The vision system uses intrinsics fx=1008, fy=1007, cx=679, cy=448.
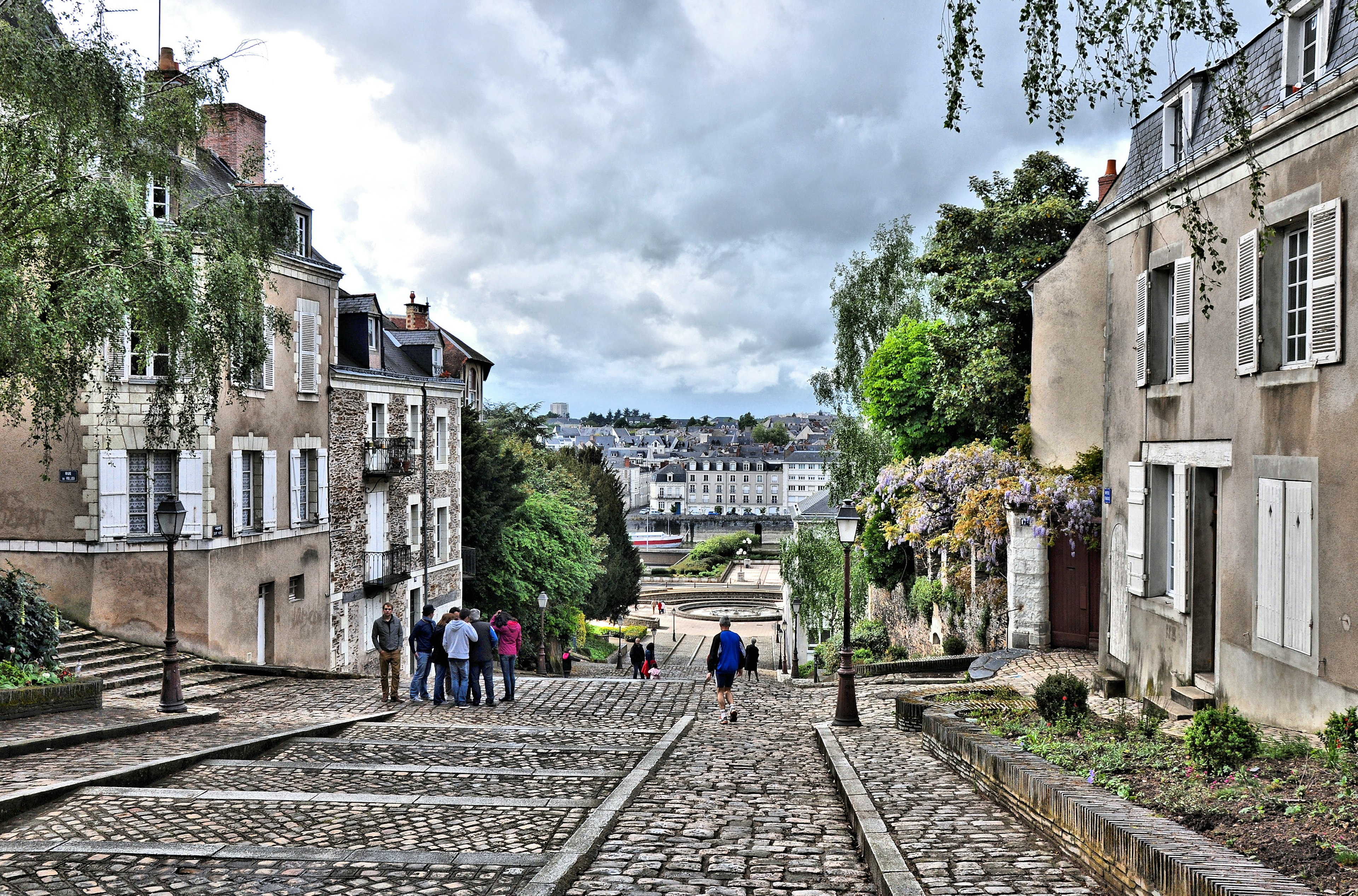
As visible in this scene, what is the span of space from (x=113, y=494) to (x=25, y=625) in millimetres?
4811

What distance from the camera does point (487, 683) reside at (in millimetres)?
15539

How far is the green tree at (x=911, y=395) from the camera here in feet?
83.7

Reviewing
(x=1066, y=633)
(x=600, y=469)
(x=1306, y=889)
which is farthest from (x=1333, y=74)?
(x=600, y=469)

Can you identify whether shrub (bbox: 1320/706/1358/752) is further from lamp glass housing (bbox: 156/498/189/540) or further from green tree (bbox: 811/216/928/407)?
green tree (bbox: 811/216/928/407)

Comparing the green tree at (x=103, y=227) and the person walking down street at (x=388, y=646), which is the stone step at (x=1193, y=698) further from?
the green tree at (x=103, y=227)

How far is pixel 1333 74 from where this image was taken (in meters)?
8.22

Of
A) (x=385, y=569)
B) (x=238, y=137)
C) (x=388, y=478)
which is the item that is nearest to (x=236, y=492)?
(x=388, y=478)

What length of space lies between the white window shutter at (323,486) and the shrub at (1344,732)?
2036 centimetres

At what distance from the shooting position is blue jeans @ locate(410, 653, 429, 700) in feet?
51.3

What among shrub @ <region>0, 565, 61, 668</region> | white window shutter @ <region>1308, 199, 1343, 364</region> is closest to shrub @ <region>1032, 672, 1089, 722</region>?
white window shutter @ <region>1308, 199, 1343, 364</region>

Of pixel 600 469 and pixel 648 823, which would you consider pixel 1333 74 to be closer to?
pixel 648 823

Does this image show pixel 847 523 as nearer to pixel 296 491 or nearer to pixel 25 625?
pixel 25 625

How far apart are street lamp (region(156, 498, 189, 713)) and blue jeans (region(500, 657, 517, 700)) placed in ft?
15.6

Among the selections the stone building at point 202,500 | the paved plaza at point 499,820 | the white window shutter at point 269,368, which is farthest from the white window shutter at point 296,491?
the paved plaza at point 499,820
